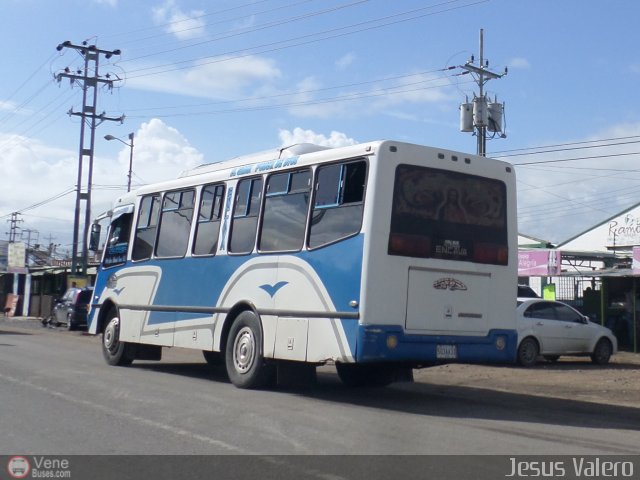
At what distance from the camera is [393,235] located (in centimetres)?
1030

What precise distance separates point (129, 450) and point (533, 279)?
34.1 metres

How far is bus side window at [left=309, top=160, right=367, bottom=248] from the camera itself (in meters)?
10.5

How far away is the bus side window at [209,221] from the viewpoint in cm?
1316

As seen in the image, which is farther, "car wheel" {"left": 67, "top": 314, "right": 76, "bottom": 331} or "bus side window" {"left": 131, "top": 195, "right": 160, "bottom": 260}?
"car wheel" {"left": 67, "top": 314, "right": 76, "bottom": 331}

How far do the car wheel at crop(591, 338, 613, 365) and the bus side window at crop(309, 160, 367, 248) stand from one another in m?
10.8

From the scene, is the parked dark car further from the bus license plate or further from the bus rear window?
the bus license plate

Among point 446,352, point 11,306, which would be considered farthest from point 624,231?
point 11,306

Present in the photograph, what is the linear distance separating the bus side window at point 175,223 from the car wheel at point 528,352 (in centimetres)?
799

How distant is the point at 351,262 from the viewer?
10.3 m

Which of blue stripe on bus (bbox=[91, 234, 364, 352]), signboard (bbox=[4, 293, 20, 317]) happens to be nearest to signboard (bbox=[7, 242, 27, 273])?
signboard (bbox=[4, 293, 20, 317])

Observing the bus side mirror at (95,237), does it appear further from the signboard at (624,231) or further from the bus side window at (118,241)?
the signboard at (624,231)
